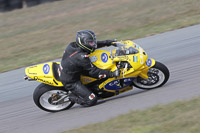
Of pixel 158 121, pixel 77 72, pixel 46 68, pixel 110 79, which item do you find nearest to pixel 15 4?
pixel 46 68

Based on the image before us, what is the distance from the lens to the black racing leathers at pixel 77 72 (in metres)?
6.10

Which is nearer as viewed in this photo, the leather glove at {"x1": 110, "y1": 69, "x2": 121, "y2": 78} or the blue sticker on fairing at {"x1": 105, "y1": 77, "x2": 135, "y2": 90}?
the leather glove at {"x1": 110, "y1": 69, "x2": 121, "y2": 78}

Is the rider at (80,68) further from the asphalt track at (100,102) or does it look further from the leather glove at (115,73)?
the asphalt track at (100,102)

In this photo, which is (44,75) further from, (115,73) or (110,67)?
(115,73)

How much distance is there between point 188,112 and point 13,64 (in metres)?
7.34

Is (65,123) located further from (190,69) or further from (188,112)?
(190,69)

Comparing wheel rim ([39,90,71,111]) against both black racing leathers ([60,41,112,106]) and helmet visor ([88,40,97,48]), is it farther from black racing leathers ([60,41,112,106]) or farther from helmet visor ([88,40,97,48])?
helmet visor ([88,40,97,48])

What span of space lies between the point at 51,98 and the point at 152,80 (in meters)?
2.01

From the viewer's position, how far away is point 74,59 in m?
6.16

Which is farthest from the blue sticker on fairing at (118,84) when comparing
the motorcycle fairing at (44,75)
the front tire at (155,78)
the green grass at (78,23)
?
the green grass at (78,23)

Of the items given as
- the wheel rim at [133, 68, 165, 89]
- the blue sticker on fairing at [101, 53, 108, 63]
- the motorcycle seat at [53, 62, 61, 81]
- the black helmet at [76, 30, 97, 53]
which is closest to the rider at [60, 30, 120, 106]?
the black helmet at [76, 30, 97, 53]

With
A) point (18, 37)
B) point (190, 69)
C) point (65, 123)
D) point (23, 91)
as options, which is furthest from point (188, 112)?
point (18, 37)

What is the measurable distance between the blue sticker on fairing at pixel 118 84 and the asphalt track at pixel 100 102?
0.88 feet

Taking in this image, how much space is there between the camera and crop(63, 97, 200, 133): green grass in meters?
4.37
